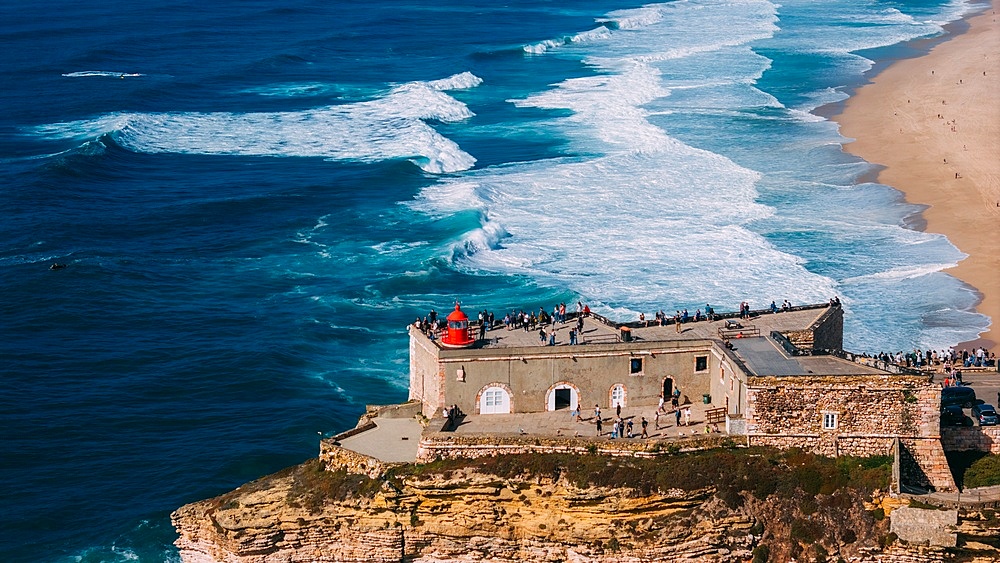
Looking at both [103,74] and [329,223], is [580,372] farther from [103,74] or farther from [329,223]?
[103,74]

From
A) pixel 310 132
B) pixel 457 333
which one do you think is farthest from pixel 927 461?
pixel 310 132

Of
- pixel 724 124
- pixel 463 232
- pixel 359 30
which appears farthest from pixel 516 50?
pixel 463 232

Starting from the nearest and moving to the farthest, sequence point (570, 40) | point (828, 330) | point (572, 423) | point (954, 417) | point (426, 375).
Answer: point (954, 417)
point (572, 423)
point (426, 375)
point (828, 330)
point (570, 40)

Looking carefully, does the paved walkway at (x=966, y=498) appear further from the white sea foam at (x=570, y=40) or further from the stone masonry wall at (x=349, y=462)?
the white sea foam at (x=570, y=40)

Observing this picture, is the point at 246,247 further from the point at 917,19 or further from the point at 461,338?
the point at 917,19

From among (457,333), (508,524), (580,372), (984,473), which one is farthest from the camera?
(457,333)

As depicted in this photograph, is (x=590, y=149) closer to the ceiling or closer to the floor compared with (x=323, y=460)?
closer to the ceiling

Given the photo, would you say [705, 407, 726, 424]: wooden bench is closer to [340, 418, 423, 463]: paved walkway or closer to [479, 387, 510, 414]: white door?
[479, 387, 510, 414]: white door

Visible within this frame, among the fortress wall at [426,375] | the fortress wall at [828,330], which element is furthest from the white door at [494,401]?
the fortress wall at [828,330]
